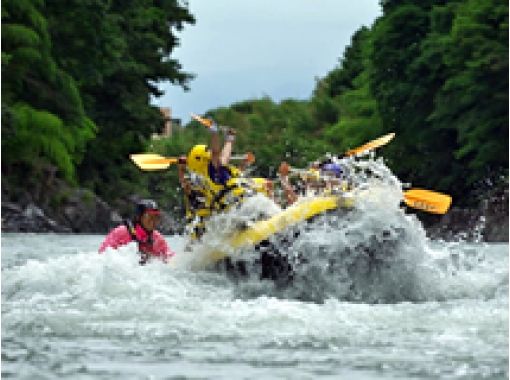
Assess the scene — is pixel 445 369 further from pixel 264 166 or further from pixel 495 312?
pixel 264 166

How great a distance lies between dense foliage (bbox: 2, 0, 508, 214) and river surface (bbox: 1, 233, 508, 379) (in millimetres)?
20715

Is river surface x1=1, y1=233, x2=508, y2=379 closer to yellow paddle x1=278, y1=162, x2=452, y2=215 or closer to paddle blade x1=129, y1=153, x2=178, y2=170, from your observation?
yellow paddle x1=278, y1=162, x2=452, y2=215

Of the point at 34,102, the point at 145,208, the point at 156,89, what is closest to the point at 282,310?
the point at 145,208

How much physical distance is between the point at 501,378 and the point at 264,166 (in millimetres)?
72531

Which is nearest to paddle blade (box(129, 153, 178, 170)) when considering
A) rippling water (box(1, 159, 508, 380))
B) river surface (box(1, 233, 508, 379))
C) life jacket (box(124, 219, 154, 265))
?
life jacket (box(124, 219, 154, 265))

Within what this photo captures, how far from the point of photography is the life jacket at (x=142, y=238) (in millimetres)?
14828

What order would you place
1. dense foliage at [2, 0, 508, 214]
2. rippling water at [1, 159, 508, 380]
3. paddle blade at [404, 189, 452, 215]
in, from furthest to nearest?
dense foliage at [2, 0, 508, 214]
paddle blade at [404, 189, 452, 215]
rippling water at [1, 159, 508, 380]

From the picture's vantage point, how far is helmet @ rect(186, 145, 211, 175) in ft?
47.9

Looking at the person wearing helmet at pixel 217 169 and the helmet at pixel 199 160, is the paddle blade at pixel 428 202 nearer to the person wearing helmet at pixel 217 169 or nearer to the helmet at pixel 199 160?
the person wearing helmet at pixel 217 169

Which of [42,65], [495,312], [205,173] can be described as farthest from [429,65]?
[495,312]

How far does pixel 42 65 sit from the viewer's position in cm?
3722

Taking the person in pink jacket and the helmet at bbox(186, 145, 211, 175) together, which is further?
the person in pink jacket

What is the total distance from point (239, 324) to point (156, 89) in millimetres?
41355

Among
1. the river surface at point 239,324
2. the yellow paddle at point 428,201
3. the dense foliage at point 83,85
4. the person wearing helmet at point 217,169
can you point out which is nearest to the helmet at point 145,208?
the river surface at point 239,324
